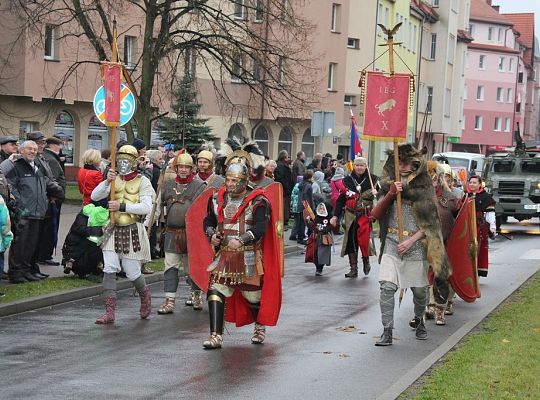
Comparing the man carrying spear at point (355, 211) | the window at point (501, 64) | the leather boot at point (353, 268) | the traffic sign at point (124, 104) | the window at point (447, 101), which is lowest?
the leather boot at point (353, 268)

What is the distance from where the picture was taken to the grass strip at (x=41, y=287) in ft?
44.2

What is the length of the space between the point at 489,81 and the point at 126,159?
104m

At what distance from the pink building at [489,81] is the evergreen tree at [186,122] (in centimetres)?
7161

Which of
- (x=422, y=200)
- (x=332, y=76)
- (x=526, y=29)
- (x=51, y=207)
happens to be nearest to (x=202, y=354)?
(x=422, y=200)

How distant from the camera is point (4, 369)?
30.2 ft

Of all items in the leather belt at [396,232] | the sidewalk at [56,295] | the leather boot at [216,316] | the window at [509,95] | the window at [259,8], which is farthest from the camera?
the window at [509,95]

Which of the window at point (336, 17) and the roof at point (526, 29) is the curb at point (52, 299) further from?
the roof at point (526, 29)

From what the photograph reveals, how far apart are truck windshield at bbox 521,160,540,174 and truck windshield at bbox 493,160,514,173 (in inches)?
13.1

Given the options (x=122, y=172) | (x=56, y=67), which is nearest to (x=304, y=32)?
(x=56, y=67)

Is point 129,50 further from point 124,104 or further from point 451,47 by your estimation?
point 451,47

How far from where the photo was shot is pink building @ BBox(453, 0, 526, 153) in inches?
4358

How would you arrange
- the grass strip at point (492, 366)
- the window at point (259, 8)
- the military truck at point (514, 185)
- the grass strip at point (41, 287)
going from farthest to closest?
the military truck at point (514, 185) < the window at point (259, 8) < the grass strip at point (41, 287) < the grass strip at point (492, 366)

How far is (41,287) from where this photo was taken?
14320 mm

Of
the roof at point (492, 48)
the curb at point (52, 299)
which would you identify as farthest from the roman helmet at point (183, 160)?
the roof at point (492, 48)
